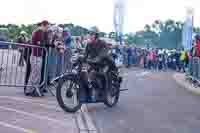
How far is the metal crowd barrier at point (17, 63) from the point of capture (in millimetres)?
12055

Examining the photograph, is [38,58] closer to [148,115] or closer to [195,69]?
[148,115]

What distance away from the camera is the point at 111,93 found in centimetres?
1162

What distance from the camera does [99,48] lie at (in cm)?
1123

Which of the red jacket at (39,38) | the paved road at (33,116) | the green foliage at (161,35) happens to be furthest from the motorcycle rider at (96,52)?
the green foliage at (161,35)

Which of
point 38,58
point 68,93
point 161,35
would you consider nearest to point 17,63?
point 38,58

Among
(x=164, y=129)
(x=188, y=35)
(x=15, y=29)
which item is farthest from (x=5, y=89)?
(x=15, y=29)

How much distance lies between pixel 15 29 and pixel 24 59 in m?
39.6

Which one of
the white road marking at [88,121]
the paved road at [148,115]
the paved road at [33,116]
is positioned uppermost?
the paved road at [33,116]

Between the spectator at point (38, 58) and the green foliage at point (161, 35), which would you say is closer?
the spectator at point (38, 58)

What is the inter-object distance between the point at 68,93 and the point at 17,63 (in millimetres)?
3084

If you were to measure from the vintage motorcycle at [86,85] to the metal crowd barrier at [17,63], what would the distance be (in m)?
1.80

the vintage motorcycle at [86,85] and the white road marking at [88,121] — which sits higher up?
the vintage motorcycle at [86,85]

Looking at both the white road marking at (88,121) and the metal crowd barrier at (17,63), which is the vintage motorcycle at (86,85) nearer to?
the white road marking at (88,121)

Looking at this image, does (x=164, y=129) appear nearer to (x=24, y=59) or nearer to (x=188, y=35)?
(x=24, y=59)
